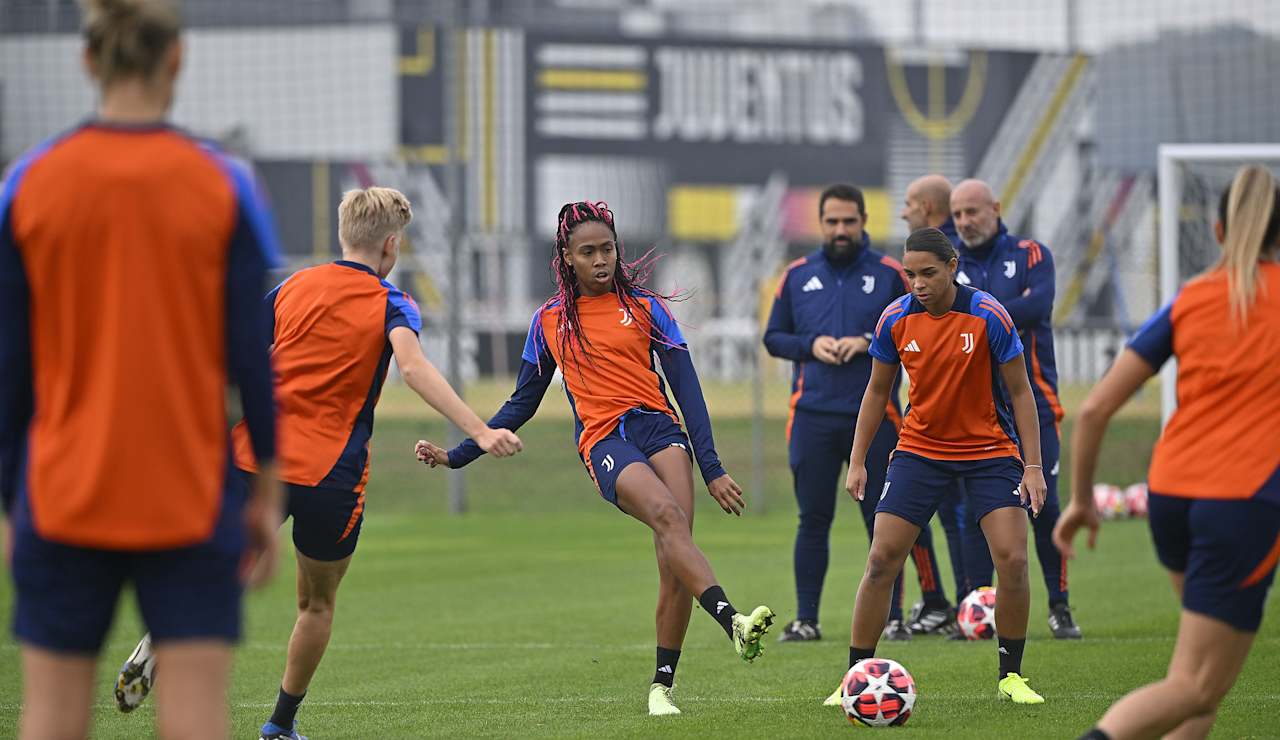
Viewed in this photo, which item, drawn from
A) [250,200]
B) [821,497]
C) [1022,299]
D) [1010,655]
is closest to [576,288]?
[1010,655]

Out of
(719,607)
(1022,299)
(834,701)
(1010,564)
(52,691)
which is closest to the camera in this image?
(52,691)

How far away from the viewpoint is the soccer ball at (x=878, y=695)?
21.7 ft

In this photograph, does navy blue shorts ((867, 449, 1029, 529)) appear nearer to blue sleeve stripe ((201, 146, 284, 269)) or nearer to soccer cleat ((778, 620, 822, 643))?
soccer cleat ((778, 620, 822, 643))

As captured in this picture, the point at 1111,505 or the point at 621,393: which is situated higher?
the point at 621,393

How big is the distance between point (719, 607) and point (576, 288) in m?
1.66

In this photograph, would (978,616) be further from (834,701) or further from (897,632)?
(834,701)

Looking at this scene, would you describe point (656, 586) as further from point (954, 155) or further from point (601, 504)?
point (954, 155)

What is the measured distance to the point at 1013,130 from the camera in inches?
1447

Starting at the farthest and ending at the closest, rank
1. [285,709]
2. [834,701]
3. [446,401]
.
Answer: [834,701] < [285,709] < [446,401]

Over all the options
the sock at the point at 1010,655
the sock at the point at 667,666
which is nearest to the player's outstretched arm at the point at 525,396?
the sock at the point at 667,666

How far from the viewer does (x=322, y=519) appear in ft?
20.6

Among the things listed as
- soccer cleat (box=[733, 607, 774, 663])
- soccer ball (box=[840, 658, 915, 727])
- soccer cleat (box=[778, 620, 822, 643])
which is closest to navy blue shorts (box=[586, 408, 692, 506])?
soccer cleat (box=[733, 607, 774, 663])

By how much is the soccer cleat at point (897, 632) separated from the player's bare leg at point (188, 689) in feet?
20.7

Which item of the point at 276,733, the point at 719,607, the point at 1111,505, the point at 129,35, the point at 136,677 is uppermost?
the point at 129,35
